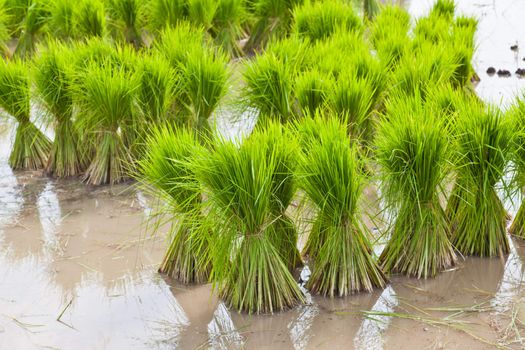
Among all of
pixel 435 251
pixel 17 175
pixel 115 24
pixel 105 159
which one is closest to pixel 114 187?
pixel 105 159

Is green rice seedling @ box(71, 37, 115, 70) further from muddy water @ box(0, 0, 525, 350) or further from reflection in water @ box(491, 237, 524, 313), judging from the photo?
reflection in water @ box(491, 237, 524, 313)

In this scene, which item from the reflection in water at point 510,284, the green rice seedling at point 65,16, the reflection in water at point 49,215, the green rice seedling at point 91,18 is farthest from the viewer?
the green rice seedling at point 65,16

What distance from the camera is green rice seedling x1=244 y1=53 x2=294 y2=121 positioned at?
467cm

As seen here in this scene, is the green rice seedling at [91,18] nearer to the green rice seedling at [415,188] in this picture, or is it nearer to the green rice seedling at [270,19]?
the green rice seedling at [270,19]

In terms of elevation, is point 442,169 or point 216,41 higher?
point 216,41

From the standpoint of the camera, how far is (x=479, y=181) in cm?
372

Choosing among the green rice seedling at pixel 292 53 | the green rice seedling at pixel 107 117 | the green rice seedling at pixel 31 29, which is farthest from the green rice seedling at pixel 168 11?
the green rice seedling at pixel 107 117

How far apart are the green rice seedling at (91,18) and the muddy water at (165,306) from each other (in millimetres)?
2565

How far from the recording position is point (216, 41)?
722 centimetres

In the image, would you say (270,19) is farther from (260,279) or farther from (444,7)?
(260,279)

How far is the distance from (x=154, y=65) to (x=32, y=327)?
193 centimetres

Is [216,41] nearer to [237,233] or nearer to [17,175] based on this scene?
[17,175]

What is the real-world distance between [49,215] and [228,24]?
127 inches

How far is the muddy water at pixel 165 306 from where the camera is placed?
323 centimetres
